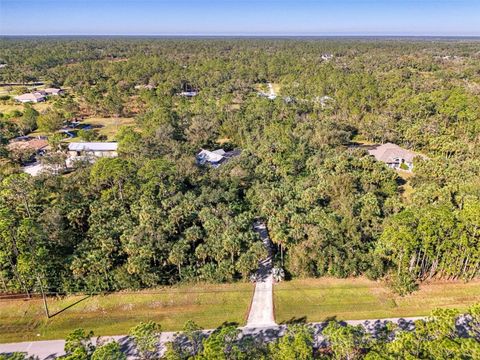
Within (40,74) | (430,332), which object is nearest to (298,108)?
(430,332)

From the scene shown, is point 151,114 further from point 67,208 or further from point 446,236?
point 446,236

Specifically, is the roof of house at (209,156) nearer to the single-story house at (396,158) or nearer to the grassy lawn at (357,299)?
the single-story house at (396,158)

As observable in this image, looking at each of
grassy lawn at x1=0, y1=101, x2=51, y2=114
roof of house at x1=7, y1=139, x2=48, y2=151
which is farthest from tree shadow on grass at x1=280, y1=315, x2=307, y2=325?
grassy lawn at x1=0, y1=101, x2=51, y2=114

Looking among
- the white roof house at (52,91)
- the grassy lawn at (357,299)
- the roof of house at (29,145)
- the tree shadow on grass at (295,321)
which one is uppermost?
the white roof house at (52,91)

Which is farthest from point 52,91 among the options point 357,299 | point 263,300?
point 357,299

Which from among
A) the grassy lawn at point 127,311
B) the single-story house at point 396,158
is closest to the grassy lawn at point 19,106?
the grassy lawn at point 127,311

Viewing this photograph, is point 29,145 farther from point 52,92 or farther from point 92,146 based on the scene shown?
point 52,92
